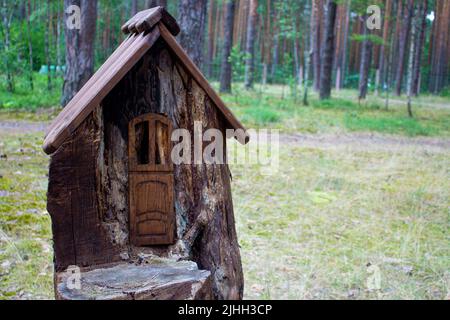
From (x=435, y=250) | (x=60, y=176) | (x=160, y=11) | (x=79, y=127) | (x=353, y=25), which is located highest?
(x=353, y=25)

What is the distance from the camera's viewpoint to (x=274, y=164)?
23.7ft

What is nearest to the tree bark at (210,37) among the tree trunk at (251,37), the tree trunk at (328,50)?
the tree trunk at (251,37)

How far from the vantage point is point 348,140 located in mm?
9375

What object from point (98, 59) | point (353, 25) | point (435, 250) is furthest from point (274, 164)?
point (353, 25)

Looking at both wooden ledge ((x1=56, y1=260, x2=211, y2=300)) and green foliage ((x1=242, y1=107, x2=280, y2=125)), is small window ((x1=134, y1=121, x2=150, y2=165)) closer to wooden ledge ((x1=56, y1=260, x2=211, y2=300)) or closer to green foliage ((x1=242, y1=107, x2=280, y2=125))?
wooden ledge ((x1=56, y1=260, x2=211, y2=300))

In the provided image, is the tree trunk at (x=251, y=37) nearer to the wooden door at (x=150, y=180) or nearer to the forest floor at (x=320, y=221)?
the forest floor at (x=320, y=221)

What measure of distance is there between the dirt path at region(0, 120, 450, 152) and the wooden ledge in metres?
6.68

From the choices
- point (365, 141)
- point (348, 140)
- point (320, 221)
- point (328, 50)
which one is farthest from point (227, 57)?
point (320, 221)

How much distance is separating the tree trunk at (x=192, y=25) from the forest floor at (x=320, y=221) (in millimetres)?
1737

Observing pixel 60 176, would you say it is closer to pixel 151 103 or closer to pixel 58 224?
pixel 58 224

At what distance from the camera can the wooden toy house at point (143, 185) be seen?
6.77ft

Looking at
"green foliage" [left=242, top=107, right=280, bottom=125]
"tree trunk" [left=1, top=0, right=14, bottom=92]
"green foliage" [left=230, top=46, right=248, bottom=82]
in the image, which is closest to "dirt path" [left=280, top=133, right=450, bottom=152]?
"green foliage" [left=242, top=107, right=280, bottom=125]

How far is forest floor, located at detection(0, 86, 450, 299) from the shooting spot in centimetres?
389
